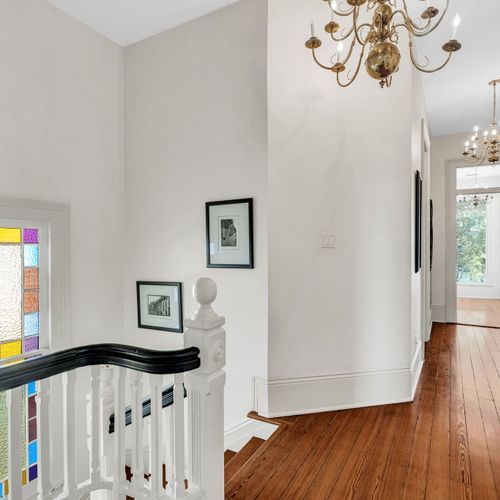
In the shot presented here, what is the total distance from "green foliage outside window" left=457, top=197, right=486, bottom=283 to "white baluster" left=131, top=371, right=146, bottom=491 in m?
8.77

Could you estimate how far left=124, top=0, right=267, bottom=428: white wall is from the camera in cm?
250

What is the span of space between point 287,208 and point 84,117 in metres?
1.88

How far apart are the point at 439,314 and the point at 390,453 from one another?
164 inches

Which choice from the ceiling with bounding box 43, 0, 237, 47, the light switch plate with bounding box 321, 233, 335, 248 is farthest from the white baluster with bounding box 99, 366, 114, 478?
the ceiling with bounding box 43, 0, 237, 47

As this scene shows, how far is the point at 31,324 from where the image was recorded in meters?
2.57

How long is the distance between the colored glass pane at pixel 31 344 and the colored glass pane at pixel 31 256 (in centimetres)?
54

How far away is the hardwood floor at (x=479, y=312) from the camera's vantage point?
18.3ft

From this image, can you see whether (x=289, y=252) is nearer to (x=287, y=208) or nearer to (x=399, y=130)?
(x=287, y=208)

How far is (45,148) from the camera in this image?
103 inches

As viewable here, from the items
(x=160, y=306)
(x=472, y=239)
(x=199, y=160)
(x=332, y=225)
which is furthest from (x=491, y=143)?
(x=472, y=239)

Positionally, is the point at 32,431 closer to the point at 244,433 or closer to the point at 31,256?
the point at 31,256

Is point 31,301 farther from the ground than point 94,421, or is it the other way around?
point 31,301

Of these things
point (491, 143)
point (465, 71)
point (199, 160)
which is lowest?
point (199, 160)

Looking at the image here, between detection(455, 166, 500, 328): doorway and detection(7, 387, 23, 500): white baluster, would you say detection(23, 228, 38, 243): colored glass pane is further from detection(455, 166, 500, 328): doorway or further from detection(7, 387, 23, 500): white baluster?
detection(455, 166, 500, 328): doorway
